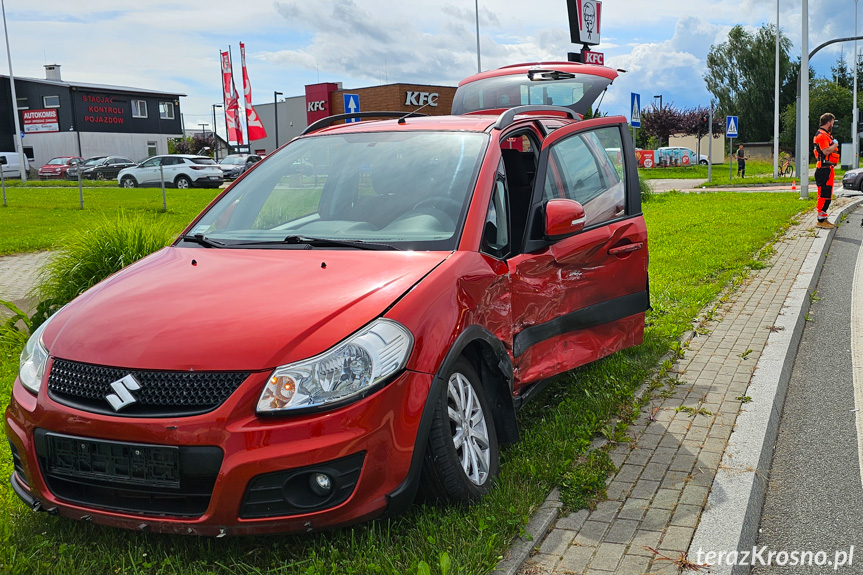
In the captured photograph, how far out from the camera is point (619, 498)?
12.1ft

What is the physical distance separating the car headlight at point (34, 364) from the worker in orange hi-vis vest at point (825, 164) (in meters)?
13.7

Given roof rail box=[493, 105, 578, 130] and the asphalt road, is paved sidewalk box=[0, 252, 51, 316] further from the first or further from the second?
the asphalt road

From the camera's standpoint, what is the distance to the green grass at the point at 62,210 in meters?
14.3

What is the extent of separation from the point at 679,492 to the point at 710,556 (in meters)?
0.60

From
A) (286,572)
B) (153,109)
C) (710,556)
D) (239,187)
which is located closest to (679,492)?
(710,556)

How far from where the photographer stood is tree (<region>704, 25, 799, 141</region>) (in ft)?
227

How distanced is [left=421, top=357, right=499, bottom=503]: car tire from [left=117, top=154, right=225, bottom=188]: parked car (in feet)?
107

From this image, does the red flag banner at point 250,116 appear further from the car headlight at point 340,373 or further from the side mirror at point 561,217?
the car headlight at point 340,373

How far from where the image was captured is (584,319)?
16.0 ft

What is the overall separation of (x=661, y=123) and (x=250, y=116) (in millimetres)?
37333

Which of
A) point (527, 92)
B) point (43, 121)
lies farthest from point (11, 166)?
point (527, 92)

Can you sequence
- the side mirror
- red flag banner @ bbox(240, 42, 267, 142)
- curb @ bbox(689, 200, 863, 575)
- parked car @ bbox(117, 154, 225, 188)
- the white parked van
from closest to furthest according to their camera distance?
1. curb @ bbox(689, 200, 863, 575)
2. the side mirror
3. parked car @ bbox(117, 154, 225, 188)
4. red flag banner @ bbox(240, 42, 267, 142)
5. the white parked van

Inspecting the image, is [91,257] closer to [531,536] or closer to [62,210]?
[531,536]

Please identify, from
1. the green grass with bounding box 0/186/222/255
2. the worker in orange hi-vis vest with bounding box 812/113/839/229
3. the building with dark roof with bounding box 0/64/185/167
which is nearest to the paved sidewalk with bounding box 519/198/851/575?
the green grass with bounding box 0/186/222/255
